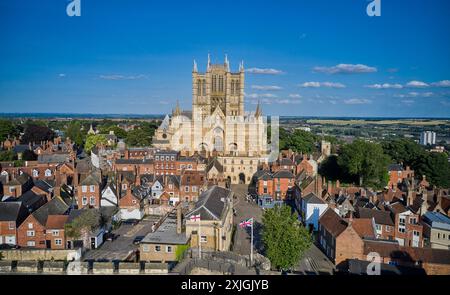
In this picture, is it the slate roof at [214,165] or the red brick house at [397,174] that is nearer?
the slate roof at [214,165]

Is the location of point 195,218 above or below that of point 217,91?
below

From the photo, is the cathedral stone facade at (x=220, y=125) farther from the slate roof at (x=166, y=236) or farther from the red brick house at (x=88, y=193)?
the slate roof at (x=166, y=236)

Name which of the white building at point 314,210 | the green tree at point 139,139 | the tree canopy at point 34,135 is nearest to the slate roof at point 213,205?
the white building at point 314,210

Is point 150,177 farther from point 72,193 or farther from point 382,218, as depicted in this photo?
point 382,218

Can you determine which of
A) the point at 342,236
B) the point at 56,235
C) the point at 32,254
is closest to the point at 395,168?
the point at 342,236

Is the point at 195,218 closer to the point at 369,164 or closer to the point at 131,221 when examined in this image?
the point at 131,221

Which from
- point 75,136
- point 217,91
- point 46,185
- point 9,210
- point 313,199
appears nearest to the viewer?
point 9,210
